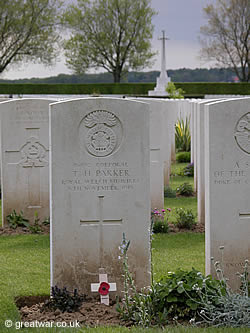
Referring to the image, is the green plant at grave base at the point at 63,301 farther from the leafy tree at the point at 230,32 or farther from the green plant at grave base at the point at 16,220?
the leafy tree at the point at 230,32

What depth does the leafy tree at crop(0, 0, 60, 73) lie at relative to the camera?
3928 cm

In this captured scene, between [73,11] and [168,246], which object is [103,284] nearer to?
[168,246]

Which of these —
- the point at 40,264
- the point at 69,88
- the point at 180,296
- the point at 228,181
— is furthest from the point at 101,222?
the point at 69,88

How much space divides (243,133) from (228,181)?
1.33 feet

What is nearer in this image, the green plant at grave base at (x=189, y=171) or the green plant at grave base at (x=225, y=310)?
the green plant at grave base at (x=225, y=310)

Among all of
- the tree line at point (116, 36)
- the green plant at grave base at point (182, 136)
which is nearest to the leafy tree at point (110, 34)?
the tree line at point (116, 36)

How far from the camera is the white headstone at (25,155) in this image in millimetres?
7852

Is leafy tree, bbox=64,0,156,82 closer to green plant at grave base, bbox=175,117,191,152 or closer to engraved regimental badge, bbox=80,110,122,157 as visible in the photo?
green plant at grave base, bbox=175,117,191,152

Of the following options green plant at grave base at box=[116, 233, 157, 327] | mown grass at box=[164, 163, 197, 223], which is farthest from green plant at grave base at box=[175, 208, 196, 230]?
green plant at grave base at box=[116, 233, 157, 327]

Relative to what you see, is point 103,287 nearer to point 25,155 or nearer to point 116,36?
point 25,155

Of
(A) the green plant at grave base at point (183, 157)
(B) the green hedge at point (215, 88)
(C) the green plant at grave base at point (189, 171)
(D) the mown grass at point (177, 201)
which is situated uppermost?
(B) the green hedge at point (215, 88)

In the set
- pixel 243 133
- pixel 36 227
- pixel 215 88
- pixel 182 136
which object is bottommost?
pixel 36 227

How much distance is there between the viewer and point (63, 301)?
15.9 ft

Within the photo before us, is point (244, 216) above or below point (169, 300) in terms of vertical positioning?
above
